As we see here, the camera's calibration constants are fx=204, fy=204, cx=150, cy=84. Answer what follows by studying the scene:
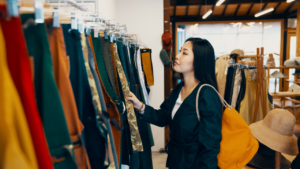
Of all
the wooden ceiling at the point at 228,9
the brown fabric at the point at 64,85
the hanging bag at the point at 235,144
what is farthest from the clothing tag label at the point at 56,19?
the wooden ceiling at the point at 228,9

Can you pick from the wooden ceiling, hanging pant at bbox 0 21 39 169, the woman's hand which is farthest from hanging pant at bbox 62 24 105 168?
the wooden ceiling

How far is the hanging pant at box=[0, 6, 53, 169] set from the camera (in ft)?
1.75

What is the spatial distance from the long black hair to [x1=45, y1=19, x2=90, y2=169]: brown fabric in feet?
3.21

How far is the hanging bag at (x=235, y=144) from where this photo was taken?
4.28ft

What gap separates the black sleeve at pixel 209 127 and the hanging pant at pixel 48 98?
89 centimetres

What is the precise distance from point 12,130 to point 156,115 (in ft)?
4.11

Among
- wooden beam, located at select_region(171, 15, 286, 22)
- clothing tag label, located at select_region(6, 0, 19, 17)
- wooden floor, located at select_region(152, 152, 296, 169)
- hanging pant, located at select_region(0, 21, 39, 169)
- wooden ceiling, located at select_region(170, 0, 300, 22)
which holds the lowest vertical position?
wooden floor, located at select_region(152, 152, 296, 169)

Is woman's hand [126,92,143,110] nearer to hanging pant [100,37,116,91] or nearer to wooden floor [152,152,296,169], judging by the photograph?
hanging pant [100,37,116,91]

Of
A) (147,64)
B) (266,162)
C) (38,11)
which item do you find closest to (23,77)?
(38,11)

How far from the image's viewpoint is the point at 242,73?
3209 mm

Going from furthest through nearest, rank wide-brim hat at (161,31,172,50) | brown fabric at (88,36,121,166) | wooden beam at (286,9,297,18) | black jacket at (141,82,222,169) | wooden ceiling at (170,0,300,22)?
1. wooden beam at (286,9,297,18)
2. wooden ceiling at (170,0,300,22)
3. wide-brim hat at (161,31,172,50)
4. black jacket at (141,82,222,169)
5. brown fabric at (88,36,121,166)

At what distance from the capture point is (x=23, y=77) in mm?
540

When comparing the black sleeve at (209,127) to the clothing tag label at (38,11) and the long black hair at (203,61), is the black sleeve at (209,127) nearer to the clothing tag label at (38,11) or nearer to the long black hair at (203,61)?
the long black hair at (203,61)

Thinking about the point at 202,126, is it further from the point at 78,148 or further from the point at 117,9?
the point at 117,9
